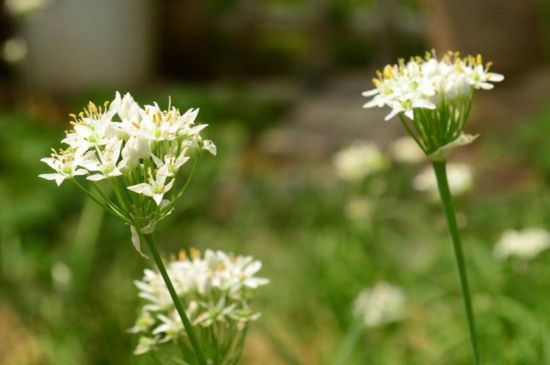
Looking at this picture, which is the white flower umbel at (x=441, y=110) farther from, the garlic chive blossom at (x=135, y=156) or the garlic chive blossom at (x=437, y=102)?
the garlic chive blossom at (x=135, y=156)

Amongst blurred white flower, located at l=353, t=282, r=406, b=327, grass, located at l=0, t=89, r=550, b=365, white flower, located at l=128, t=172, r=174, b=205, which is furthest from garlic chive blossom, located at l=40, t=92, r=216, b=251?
blurred white flower, located at l=353, t=282, r=406, b=327

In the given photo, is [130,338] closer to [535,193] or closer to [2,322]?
[2,322]

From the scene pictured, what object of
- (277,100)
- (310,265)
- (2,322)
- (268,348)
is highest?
(277,100)

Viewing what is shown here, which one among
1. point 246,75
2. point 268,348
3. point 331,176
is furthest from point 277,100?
point 268,348

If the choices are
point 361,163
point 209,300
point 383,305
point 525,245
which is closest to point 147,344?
point 209,300

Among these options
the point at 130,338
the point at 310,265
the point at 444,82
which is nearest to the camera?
the point at 444,82

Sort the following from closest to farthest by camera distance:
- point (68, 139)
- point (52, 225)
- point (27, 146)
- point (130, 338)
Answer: point (68, 139) → point (130, 338) → point (52, 225) → point (27, 146)

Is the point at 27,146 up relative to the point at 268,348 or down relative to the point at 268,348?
up
